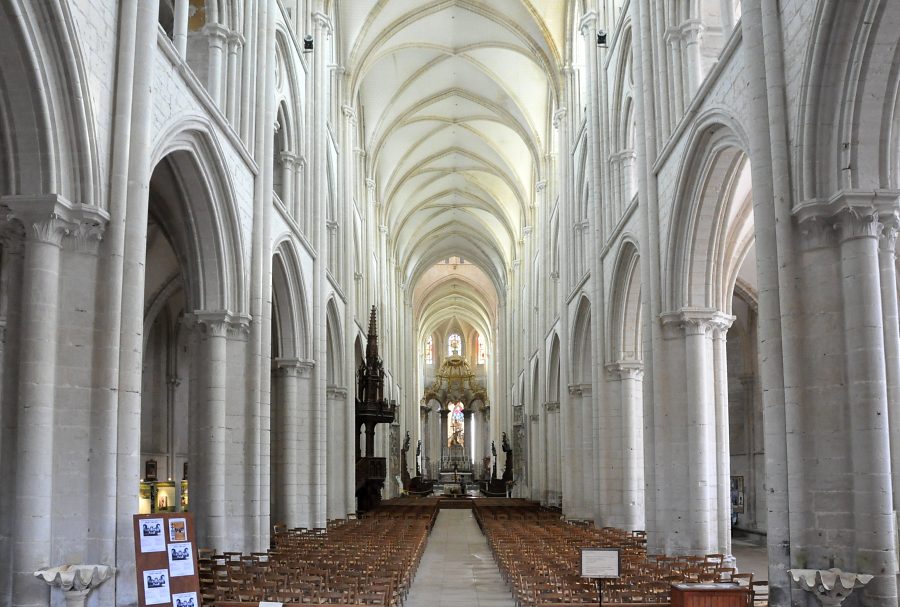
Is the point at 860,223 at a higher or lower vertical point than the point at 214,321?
higher

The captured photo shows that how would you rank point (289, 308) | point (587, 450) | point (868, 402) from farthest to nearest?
1. point (587, 450)
2. point (289, 308)
3. point (868, 402)

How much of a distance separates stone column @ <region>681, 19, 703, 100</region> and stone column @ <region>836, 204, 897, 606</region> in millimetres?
6216

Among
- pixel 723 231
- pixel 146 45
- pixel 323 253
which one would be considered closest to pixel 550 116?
pixel 323 253

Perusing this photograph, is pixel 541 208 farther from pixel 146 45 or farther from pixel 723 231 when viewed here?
pixel 146 45

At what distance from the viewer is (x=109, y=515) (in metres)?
9.65

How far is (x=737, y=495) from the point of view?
27375mm

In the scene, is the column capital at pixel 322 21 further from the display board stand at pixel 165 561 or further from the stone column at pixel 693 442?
the display board stand at pixel 165 561

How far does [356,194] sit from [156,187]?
20.4 meters

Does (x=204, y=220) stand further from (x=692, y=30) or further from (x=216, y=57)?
(x=692, y=30)

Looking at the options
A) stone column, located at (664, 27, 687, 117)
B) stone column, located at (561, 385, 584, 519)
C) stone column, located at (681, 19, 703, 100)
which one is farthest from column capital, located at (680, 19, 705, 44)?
stone column, located at (561, 385, 584, 519)

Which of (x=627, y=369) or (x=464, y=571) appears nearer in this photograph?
(x=464, y=571)

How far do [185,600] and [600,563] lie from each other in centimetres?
457

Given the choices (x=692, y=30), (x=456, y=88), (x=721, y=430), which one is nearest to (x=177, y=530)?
(x=721, y=430)

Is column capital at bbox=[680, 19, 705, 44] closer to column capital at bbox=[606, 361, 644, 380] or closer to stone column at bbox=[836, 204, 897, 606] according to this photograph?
stone column at bbox=[836, 204, 897, 606]
